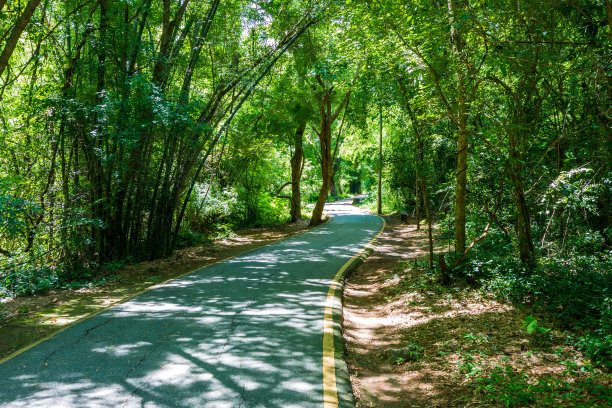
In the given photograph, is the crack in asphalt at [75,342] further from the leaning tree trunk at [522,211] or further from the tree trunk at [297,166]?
the tree trunk at [297,166]

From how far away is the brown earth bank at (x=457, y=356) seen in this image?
12.4 ft

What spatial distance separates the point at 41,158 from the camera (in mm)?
9516

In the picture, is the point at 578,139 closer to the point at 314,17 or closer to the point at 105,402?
the point at 105,402

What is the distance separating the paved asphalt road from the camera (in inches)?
147

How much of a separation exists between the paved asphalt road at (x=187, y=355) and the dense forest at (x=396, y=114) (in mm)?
3014

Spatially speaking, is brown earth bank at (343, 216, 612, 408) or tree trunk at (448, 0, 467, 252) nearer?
brown earth bank at (343, 216, 612, 408)

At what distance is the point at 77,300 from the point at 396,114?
40.8ft

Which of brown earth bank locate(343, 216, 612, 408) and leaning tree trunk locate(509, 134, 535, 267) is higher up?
leaning tree trunk locate(509, 134, 535, 267)

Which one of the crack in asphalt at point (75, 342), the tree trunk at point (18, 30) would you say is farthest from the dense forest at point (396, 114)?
the crack in asphalt at point (75, 342)

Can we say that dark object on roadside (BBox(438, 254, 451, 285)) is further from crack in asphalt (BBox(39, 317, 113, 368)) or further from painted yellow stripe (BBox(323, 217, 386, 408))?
crack in asphalt (BBox(39, 317, 113, 368))

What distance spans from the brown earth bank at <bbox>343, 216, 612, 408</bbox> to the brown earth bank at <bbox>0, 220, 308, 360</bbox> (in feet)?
14.9

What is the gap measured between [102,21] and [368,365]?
372 inches

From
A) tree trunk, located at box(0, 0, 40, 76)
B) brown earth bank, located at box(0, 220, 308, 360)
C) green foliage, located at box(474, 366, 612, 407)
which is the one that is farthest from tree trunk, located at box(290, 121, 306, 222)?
green foliage, located at box(474, 366, 612, 407)

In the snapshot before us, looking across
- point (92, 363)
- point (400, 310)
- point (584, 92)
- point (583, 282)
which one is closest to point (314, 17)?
point (584, 92)
